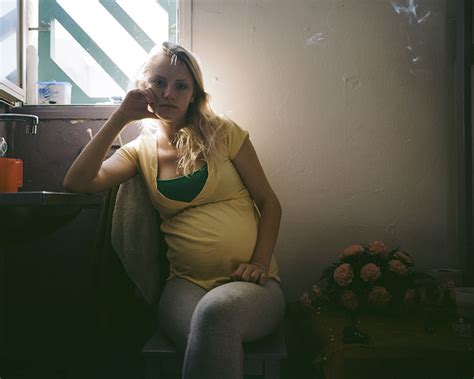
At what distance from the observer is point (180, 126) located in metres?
1.60

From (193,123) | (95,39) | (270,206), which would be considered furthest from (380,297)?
(95,39)

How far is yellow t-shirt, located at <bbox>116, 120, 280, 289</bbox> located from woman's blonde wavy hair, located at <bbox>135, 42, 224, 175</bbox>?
0.04m

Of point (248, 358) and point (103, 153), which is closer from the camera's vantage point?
point (248, 358)

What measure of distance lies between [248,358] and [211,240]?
37 centimetres

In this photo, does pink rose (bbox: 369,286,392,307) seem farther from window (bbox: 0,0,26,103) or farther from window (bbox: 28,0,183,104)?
window (bbox: 0,0,26,103)

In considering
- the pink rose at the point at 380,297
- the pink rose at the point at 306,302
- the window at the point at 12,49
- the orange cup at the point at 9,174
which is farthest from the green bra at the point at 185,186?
the window at the point at 12,49

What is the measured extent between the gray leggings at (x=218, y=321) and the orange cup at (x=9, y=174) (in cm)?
52

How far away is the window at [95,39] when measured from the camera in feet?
6.64

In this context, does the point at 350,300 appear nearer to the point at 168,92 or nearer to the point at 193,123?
the point at 193,123

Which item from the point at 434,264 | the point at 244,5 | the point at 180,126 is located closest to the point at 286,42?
the point at 244,5

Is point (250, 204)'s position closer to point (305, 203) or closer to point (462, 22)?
point (305, 203)

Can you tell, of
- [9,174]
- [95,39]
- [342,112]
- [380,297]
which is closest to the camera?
[9,174]

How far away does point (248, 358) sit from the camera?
119 centimetres

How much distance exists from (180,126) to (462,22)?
1.04 m
